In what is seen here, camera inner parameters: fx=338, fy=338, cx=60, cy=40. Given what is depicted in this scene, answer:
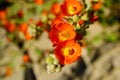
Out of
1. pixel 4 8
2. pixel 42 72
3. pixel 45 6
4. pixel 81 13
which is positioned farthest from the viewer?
pixel 4 8

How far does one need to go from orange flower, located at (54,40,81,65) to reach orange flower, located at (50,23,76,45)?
0.04m

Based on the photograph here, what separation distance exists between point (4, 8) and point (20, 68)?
3.31ft

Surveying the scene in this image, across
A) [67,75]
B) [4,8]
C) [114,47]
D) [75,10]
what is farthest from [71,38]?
Answer: [4,8]

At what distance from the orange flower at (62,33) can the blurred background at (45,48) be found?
1024 millimetres

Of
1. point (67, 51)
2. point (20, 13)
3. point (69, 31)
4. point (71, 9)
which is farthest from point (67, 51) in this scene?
point (20, 13)

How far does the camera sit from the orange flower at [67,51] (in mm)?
1736

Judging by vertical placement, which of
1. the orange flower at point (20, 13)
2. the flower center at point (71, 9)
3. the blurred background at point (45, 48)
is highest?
the flower center at point (71, 9)

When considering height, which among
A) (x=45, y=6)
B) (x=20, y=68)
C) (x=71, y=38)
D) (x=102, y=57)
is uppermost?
(x=71, y=38)

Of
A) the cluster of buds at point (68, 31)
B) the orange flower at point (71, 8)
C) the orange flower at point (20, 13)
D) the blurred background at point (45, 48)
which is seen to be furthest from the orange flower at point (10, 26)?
the orange flower at point (71, 8)

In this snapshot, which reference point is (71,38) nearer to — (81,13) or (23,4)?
(81,13)

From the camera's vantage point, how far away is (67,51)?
180cm

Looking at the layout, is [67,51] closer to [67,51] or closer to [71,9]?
[67,51]

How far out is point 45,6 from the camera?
382 centimetres

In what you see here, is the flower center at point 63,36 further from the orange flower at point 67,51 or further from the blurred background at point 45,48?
the blurred background at point 45,48
